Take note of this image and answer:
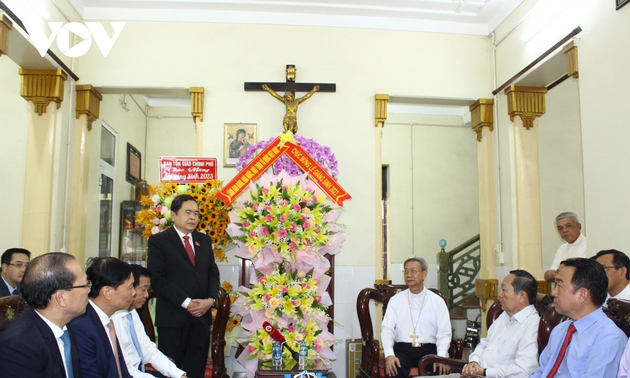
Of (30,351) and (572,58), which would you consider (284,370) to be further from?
(572,58)

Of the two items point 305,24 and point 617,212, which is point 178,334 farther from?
point 305,24

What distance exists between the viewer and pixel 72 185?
593 centimetres

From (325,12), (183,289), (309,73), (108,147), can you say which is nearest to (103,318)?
(183,289)

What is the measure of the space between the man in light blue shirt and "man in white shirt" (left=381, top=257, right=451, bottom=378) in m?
1.62

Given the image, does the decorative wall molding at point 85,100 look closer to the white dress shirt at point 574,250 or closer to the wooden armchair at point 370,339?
the wooden armchair at point 370,339

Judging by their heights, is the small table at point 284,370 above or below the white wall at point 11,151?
below

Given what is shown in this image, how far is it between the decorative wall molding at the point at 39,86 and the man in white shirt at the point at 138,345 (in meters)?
3.13

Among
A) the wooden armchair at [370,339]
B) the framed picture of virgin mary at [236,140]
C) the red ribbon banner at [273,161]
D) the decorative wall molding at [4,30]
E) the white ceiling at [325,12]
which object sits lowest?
the wooden armchair at [370,339]

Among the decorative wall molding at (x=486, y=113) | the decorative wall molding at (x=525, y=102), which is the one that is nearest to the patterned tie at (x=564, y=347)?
the decorative wall molding at (x=525, y=102)

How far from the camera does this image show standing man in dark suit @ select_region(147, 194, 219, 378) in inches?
155

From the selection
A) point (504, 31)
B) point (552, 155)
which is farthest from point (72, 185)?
point (552, 155)

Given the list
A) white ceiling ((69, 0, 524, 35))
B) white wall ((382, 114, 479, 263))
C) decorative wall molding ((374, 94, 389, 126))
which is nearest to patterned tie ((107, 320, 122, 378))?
decorative wall molding ((374, 94, 389, 126))

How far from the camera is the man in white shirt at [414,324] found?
4.32 meters

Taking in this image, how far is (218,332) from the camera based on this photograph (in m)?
4.51
